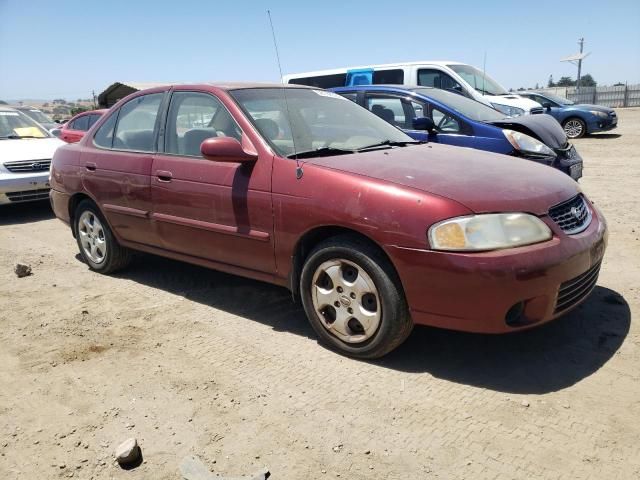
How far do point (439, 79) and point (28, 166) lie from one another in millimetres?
7634

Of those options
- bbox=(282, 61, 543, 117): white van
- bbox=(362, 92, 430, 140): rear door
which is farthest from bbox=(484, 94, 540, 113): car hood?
bbox=(362, 92, 430, 140): rear door

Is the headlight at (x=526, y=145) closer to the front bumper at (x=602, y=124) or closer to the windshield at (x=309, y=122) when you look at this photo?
the windshield at (x=309, y=122)

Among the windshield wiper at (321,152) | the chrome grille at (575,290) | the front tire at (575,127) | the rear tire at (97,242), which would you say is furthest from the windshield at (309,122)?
the front tire at (575,127)

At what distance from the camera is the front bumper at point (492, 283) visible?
2.82 metres

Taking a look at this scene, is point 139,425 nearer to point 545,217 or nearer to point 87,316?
point 87,316

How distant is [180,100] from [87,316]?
70.9 inches

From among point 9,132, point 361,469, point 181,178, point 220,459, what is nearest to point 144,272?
point 181,178

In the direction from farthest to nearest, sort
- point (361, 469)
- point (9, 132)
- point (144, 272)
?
point (9, 132) → point (144, 272) → point (361, 469)

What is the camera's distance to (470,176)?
3268mm

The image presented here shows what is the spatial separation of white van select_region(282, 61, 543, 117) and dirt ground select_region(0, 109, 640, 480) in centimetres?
733

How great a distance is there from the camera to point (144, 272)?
17.3ft

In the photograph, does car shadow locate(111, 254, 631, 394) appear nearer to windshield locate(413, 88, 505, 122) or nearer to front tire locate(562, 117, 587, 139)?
windshield locate(413, 88, 505, 122)

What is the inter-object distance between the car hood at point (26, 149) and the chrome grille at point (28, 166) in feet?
Answer: 0.19

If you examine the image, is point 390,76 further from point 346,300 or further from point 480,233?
point 480,233
